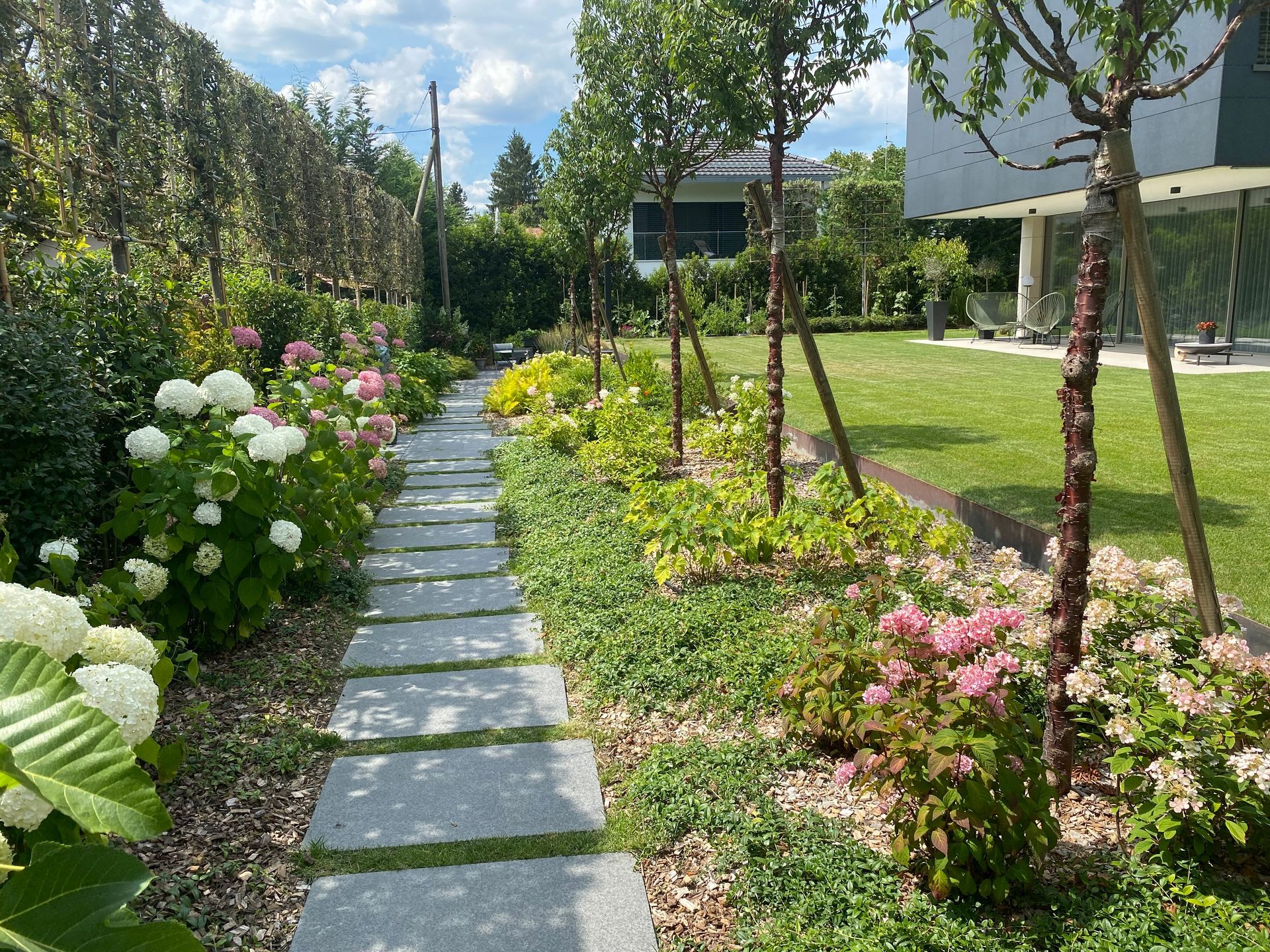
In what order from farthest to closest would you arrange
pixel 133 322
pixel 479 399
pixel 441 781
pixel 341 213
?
pixel 479 399
pixel 341 213
pixel 133 322
pixel 441 781

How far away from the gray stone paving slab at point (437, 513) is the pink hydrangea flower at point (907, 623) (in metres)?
4.33

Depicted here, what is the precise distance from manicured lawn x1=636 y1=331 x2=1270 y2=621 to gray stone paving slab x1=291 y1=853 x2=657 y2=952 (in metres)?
2.88

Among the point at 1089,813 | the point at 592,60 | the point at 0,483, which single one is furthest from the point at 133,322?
the point at 592,60

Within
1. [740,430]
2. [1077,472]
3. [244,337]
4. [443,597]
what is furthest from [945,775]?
[244,337]

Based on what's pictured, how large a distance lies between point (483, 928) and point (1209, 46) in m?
13.7

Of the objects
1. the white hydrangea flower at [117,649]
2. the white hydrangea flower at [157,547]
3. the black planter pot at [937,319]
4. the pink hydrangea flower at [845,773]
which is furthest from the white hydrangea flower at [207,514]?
the black planter pot at [937,319]

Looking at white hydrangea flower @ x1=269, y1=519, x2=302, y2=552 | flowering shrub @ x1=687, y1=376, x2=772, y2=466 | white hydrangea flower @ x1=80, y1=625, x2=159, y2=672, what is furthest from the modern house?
white hydrangea flower @ x1=80, y1=625, x2=159, y2=672

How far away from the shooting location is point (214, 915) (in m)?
2.29

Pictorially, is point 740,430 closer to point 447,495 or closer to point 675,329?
point 675,329

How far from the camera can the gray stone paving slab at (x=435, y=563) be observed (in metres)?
5.31

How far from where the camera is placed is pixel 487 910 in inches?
91.1

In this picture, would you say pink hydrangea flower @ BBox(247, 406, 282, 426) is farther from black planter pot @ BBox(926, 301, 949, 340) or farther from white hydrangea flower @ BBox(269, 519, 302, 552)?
black planter pot @ BBox(926, 301, 949, 340)

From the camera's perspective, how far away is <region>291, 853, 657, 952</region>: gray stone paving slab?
7.18 ft

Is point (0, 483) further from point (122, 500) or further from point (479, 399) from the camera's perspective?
point (479, 399)
